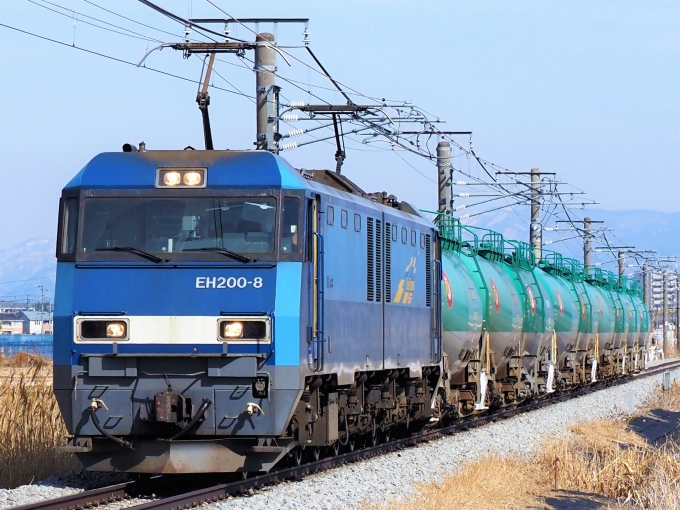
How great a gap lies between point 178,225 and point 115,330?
126 centimetres

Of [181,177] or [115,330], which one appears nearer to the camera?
[115,330]

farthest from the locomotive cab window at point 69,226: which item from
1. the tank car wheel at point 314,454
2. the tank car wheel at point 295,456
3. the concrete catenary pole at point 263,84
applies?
the concrete catenary pole at point 263,84

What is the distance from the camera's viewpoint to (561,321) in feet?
107

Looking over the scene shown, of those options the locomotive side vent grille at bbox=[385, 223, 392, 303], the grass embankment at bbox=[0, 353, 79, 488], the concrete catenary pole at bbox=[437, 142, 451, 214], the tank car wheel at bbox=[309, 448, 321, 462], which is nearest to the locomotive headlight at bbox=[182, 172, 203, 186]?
the grass embankment at bbox=[0, 353, 79, 488]

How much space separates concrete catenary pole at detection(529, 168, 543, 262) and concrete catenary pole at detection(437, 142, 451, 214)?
35.1ft

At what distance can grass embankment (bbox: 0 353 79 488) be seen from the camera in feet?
48.1

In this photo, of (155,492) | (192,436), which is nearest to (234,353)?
(192,436)

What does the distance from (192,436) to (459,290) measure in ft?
33.7

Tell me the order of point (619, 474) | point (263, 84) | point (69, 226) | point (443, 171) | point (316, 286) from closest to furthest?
1. point (69, 226)
2. point (316, 286)
3. point (619, 474)
4. point (263, 84)
5. point (443, 171)

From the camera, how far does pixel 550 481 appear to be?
1570 centimetres

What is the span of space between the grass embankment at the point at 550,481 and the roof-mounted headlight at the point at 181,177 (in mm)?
3830

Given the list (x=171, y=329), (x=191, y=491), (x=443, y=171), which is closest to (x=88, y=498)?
(x=191, y=491)

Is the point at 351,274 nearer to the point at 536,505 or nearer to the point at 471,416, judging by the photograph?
the point at 536,505

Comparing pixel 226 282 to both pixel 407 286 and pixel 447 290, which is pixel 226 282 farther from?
pixel 447 290
